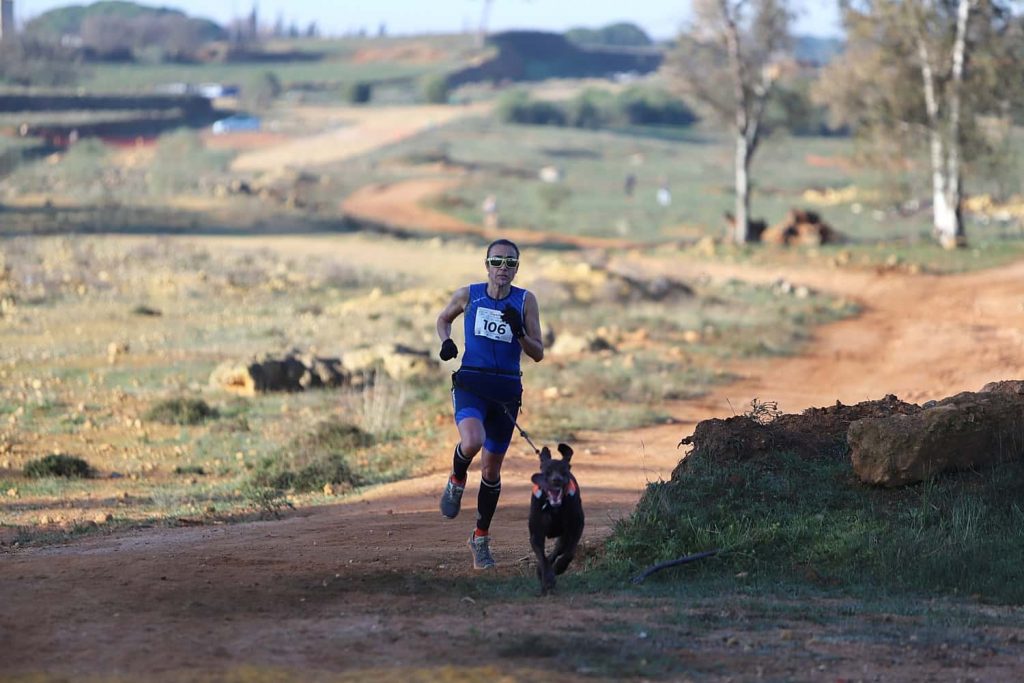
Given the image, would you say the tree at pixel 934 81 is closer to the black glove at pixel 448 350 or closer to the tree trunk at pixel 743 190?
the tree trunk at pixel 743 190

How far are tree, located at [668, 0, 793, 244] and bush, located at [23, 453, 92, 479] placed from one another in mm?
26312

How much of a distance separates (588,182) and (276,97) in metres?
48.7

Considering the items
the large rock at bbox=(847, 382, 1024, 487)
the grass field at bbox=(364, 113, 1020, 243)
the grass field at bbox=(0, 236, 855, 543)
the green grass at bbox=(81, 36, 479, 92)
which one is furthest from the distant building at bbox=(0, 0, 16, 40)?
the large rock at bbox=(847, 382, 1024, 487)

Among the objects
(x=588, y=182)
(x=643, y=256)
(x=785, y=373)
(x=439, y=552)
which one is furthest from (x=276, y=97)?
(x=439, y=552)

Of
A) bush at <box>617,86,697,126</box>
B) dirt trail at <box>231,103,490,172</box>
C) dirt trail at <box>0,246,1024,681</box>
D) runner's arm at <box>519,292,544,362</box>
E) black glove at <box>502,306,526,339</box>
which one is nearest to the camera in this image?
dirt trail at <box>0,246,1024,681</box>

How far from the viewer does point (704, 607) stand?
7.03 metres

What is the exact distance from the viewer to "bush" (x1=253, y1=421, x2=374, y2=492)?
42.0ft

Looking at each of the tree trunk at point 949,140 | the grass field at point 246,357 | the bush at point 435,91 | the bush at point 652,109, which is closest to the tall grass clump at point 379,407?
the grass field at point 246,357

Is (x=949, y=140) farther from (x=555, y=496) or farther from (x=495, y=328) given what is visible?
(x=555, y=496)

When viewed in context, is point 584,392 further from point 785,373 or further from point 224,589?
point 224,589

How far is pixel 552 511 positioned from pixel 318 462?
6.27 m

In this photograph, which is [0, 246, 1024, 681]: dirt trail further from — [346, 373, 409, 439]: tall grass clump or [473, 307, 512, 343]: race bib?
[346, 373, 409, 439]: tall grass clump

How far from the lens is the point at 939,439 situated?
343 inches

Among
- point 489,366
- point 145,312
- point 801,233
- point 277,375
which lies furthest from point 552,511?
point 801,233
